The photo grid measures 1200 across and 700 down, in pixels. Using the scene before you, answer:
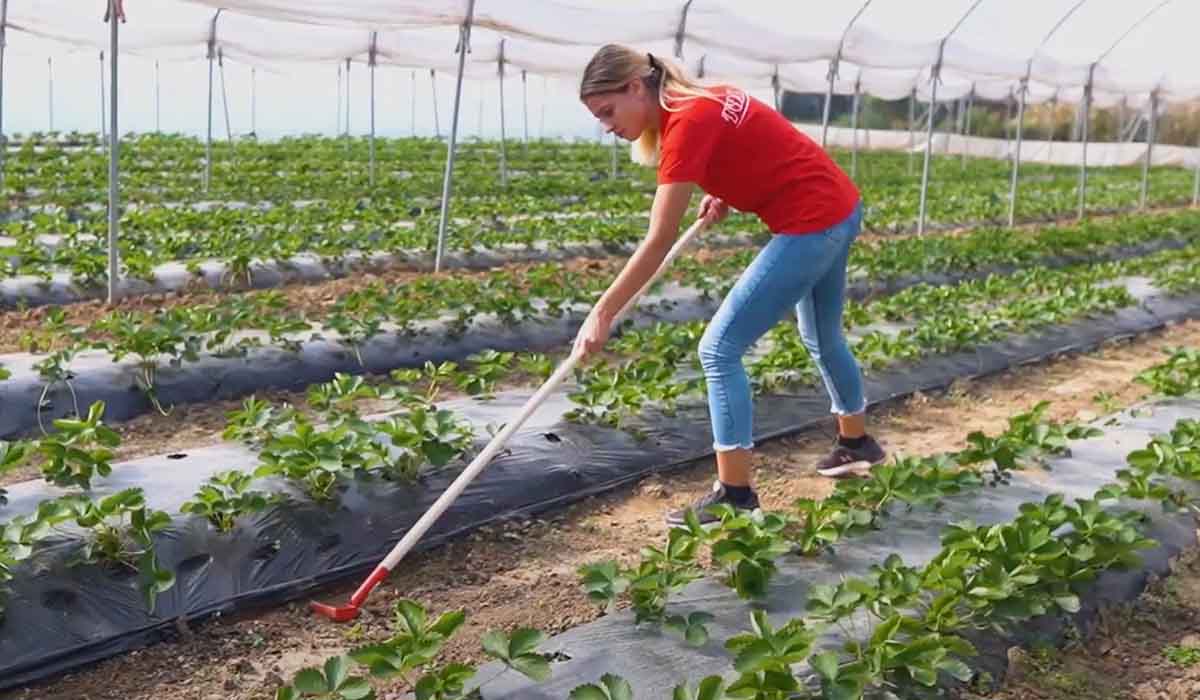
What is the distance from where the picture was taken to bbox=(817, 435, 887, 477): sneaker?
168 inches

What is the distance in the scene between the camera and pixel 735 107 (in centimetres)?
326

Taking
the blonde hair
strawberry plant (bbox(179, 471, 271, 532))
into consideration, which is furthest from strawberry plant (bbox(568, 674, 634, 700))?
the blonde hair

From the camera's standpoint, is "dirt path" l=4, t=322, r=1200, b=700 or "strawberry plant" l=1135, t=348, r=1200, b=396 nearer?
"dirt path" l=4, t=322, r=1200, b=700

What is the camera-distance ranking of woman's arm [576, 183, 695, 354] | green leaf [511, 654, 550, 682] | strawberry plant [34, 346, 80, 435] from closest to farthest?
green leaf [511, 654, 550, 682]
woman's arm [576, 183, 695, 354]
strawberry plant [34, 346, 80, 435]

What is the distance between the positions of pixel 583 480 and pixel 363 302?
105 inches

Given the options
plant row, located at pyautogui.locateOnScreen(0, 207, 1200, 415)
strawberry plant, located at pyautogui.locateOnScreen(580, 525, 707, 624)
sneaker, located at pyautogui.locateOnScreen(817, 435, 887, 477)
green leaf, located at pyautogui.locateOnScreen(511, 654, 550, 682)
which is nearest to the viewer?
green leaf, located at pyautogui.locateOnScreen(511, 654, 550, 682)

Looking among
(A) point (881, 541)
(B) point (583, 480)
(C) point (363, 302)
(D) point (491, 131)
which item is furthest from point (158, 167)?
(D) point (491, 131)

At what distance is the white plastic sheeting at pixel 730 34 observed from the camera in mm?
8906

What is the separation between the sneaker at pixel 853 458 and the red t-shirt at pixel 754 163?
1056mm

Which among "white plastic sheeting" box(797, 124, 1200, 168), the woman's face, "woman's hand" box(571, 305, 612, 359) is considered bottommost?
"woman's hand" box(571, 305, 612, 359)

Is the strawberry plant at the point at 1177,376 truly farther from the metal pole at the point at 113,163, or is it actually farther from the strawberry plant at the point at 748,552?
the metal pole at the point at 113,163

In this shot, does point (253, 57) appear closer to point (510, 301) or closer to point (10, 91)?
point (510, 301)

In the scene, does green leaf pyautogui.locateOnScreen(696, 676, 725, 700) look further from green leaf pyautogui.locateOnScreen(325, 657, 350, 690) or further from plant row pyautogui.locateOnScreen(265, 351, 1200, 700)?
green leaf pyautogui.locateOnScreen(325, 657, 350, 690)

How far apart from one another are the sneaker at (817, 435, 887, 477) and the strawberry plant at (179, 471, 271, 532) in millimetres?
2081
